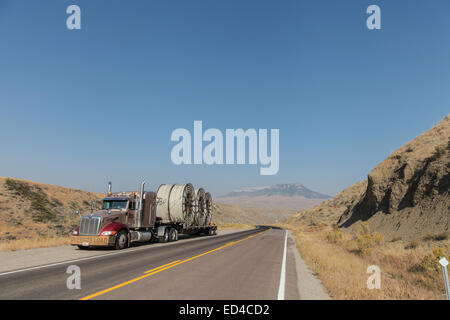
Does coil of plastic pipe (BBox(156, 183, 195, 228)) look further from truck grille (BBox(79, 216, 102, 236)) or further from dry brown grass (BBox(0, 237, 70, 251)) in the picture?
truck grille (BBox(79, 216, 102, 236))

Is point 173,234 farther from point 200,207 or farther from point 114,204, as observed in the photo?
point 114,204

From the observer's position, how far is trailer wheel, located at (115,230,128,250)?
15.7 meters

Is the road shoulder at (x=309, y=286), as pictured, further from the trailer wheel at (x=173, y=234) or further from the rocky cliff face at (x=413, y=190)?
the trailer wheel at (x=173, y=234)

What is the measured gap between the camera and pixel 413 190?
21.3 m

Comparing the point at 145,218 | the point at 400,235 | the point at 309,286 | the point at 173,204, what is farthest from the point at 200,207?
the point at 309,286

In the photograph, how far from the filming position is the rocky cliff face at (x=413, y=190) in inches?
A: 705

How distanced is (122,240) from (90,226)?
6.59 ft

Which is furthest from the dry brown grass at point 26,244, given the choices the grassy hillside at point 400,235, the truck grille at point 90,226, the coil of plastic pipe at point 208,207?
the grassy hillside at point 400,235

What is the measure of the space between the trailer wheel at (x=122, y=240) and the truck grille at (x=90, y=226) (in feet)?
4.33

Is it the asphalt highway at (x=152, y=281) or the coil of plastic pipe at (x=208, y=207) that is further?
the coil of plastic pipe at (x=208, y=207)

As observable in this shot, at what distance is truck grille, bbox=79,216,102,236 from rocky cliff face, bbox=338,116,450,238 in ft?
62.1

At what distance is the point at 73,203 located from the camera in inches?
1642
